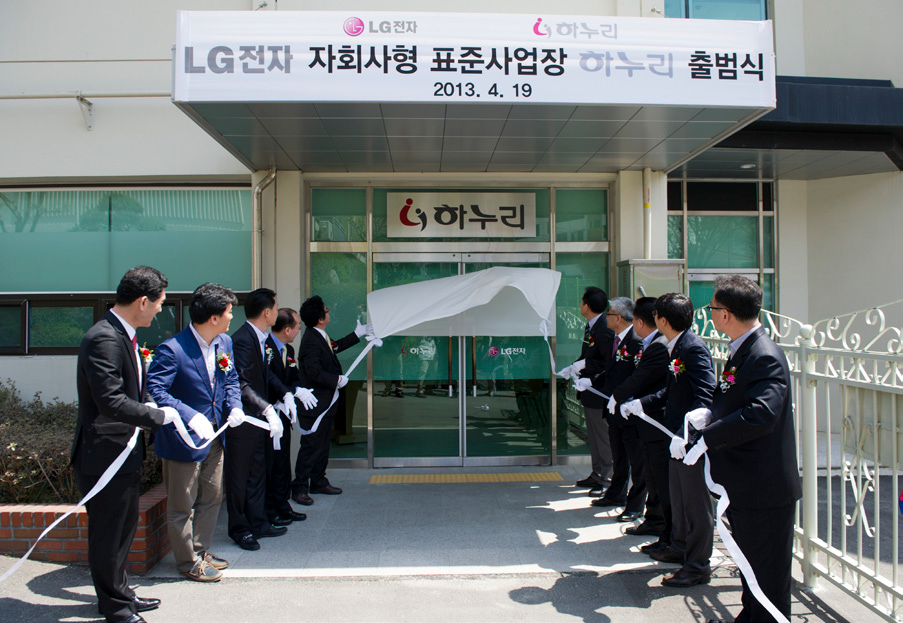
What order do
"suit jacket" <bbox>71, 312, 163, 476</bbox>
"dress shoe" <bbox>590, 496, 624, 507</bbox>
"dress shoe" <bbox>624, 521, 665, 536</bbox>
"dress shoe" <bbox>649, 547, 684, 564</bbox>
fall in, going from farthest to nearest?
"dress shoe" <bbox>590, 496, 624, 507</bbox> < "dress shoe" <bbox>624, 521, 665, 536</bbox> < "dress shoe" <bbox>649, 547, 684, 564</bbox> < "suit jacket" <bbox>71, 312, 163, 476</bbox>

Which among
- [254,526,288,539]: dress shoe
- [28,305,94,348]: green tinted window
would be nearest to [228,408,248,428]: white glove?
[254,526,288,539]: dress shoe

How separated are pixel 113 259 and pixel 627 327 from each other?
19.1 feet

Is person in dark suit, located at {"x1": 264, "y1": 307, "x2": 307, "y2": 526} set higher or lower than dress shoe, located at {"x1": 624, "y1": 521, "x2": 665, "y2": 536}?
higher

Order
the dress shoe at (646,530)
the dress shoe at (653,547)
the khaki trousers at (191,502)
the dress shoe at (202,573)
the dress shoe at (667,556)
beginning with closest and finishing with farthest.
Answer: the khaki trousers at (191,502) → the dress shoe at (202,573) → the dress shoe at (667,556) → the dress shoe at (653,547) → the dress shoe at (646,530)

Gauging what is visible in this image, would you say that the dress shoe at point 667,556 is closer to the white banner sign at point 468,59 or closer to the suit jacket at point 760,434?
the suit jacket at point 760,434

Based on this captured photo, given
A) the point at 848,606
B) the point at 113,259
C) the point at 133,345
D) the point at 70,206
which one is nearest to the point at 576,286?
the point at 848,606

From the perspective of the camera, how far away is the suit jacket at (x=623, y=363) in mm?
5348

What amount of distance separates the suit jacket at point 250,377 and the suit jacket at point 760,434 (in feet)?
10.7

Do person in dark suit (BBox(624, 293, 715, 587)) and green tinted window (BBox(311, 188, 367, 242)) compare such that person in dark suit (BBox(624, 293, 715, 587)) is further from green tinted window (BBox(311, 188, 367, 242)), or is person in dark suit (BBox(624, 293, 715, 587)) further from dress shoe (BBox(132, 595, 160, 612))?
green tinted window (BBox(311, 188, 367, 242))

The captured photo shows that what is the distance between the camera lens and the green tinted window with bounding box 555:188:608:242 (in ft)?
23.9

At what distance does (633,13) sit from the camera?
679 cm

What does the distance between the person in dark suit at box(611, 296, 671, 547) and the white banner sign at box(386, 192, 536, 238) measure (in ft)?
8.22

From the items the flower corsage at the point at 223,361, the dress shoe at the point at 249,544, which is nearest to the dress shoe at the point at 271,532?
the dress shoe at the point at 249,544

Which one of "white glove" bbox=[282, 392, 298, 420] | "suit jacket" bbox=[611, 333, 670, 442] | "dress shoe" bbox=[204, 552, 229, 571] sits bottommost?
"dress shoe" bbox=[204, 552, 229, 571]
